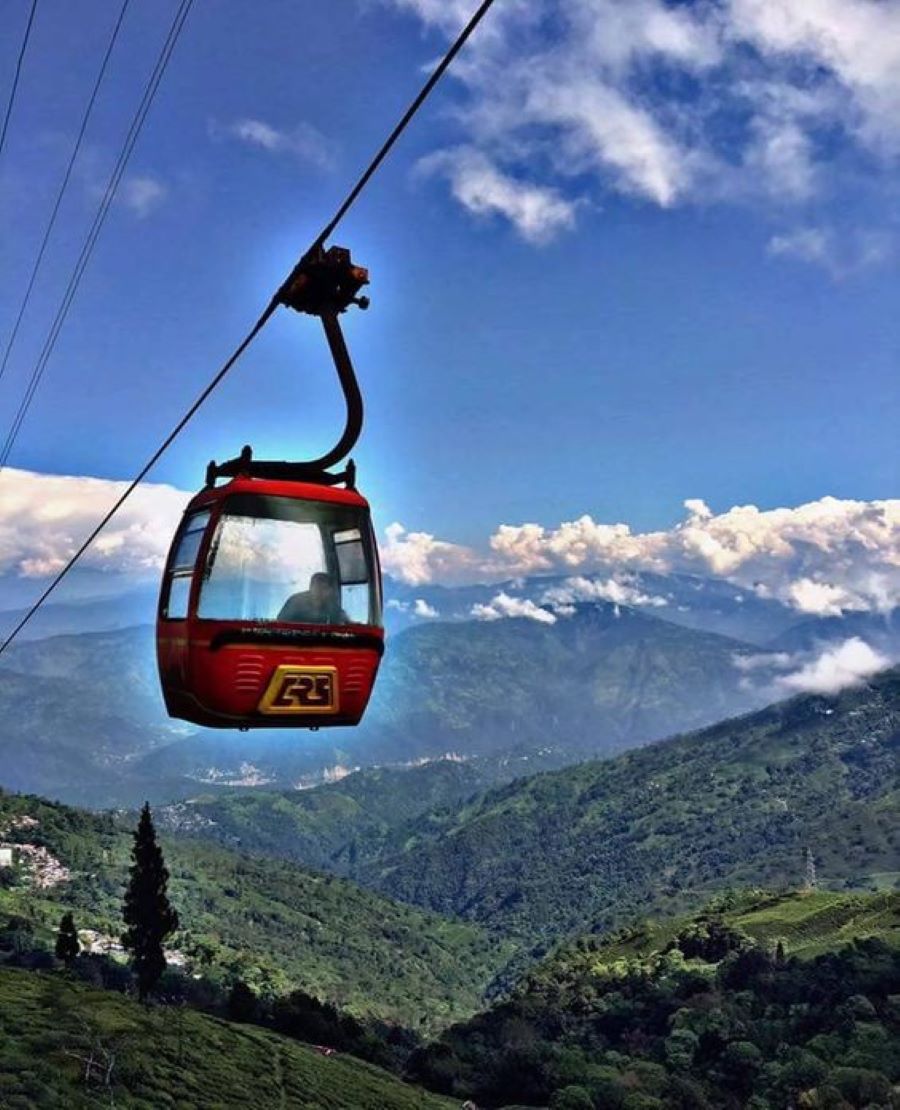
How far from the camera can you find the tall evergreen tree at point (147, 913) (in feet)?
440

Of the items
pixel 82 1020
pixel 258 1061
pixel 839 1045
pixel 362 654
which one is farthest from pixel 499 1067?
pixel 362 654

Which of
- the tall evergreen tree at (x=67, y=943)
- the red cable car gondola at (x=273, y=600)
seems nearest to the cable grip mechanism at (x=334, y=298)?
the red cable car gondola at (x=273, y=600)

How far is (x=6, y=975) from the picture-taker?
132 m

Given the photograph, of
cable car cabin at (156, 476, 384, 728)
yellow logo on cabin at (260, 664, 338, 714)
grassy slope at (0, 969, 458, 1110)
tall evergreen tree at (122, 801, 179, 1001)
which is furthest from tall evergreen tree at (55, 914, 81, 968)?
yellow logo on cabin at (260, 664, 338, 714)

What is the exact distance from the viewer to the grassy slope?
93688mm

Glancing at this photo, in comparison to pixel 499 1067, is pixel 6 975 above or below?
above

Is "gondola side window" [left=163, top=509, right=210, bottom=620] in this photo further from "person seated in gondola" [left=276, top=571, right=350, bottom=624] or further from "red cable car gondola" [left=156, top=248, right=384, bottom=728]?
"person seated in gondola" [left=276, top=571, right=350, bottom=624]

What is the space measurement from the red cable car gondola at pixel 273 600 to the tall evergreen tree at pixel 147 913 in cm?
12666

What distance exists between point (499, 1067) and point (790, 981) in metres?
77.5

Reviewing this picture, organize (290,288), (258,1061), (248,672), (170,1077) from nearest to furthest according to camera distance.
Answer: (290,288) < (248,672) < (170,1077) < (258,1061)

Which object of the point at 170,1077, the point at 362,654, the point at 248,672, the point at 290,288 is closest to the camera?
the point at 290,288

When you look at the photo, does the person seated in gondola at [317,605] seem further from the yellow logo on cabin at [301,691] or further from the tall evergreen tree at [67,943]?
the tall evergreen tree at [67,943]

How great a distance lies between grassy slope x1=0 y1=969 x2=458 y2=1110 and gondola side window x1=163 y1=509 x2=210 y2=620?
3262 inches

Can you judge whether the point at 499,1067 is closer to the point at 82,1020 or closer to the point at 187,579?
the point at 82,1020
